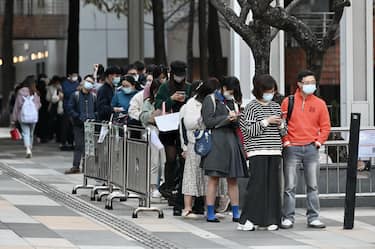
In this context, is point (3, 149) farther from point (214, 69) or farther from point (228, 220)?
point (228, 220)

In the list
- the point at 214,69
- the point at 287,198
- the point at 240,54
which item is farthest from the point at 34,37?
the point at 287,198

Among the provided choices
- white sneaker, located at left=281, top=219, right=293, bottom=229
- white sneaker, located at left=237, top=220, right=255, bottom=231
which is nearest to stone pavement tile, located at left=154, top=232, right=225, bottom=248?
white sneaker, located at left=237, top=220, right=255, bottom=231

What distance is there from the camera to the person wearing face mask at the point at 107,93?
1792cm

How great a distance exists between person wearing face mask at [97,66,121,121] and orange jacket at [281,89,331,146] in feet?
17.9

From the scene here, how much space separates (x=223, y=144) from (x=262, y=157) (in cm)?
67

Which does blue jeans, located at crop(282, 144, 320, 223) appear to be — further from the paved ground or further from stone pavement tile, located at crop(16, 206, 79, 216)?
stone pavement tile, located at crop(16, 206, 79, 216)

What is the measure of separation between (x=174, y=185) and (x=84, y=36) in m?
24.0

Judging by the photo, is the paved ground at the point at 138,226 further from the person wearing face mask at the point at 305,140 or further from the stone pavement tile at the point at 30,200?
the person wearing face mask at the point at 305,140

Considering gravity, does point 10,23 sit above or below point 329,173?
above

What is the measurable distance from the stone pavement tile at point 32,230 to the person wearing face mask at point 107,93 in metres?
5.27

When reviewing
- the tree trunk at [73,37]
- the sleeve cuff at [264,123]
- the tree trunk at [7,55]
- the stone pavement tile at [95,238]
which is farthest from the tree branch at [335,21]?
the tree trunk at [7,55]

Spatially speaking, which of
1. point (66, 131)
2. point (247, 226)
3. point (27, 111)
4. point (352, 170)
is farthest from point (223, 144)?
point (66, 131)

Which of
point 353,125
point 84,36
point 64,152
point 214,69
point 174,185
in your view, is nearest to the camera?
point 353,125

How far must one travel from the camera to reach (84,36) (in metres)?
38.2
